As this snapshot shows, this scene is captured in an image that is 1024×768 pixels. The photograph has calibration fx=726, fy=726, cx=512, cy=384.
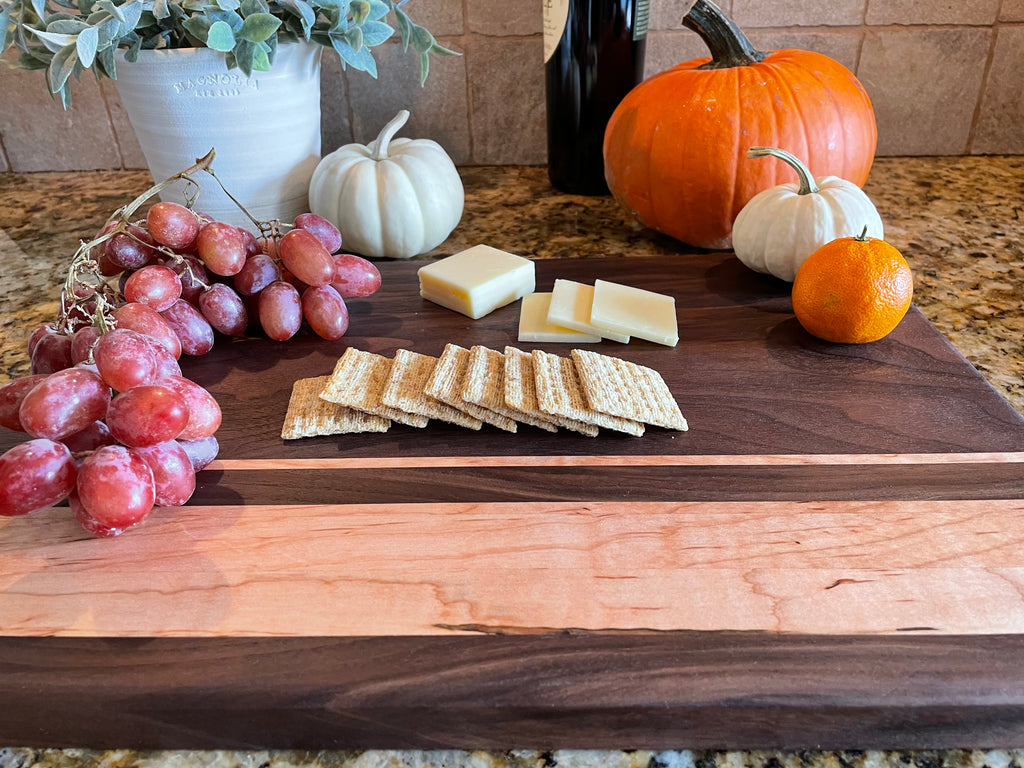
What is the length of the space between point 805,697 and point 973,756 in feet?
0.46

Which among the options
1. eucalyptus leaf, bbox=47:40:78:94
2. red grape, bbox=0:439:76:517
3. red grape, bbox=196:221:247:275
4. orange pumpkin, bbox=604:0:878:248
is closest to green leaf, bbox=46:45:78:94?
eucalyptus leaf, bbox=47:40:78:94

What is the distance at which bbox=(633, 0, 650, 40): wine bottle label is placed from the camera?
1310mm

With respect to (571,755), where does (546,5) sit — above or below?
above

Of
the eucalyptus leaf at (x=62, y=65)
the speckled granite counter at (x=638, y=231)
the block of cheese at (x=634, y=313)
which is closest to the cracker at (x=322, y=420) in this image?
the block of cheese at (x=634, y=313)

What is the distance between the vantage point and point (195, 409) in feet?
2.31

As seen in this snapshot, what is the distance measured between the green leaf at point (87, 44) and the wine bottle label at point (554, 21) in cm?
75

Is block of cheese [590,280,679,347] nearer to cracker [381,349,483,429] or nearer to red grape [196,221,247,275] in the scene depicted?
cracker [381,349,483,429]

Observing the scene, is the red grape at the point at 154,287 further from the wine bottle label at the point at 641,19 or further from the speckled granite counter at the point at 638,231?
the wine bottle label at the point at 641,19

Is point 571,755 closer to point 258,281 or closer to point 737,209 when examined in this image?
point 258,281

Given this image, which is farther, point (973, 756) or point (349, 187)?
point (349, 187)

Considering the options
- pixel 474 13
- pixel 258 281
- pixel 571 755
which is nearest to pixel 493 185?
pixel 474 13

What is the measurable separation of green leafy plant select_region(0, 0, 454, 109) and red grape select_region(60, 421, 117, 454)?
57 centimetres

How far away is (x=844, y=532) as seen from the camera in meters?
0.65

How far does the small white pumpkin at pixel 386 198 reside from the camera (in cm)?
122
